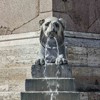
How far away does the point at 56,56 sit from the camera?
37.1 ft

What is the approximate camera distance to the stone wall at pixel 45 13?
13.9 meters

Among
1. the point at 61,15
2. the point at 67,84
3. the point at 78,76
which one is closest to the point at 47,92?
the point at 67,84

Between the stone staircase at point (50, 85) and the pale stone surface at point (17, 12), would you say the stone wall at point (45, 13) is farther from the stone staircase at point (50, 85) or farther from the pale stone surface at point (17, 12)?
the stone staircase at point (50, 85)

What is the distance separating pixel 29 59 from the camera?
13.6 metres

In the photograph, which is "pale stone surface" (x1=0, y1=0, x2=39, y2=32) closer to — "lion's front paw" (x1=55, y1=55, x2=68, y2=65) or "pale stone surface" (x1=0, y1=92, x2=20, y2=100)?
"pale stone surface" (x1=0, y1=92, x2=20, y2=100)

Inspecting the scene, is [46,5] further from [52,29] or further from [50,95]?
[50,95]

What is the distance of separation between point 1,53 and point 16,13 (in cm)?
122

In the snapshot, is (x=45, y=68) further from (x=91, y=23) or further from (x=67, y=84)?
(x=91, y=23)

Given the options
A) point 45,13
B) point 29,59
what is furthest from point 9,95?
point 45,13

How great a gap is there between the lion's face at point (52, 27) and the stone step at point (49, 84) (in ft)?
3.51

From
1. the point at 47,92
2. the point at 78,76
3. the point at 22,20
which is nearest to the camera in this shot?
the point at 47,92

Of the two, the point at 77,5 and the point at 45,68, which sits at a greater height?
the point at 77,5

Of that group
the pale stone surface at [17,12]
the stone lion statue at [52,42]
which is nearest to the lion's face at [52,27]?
the stone lion statue at [52,42]

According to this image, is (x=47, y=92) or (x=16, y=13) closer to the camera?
(x=47, y=92)
